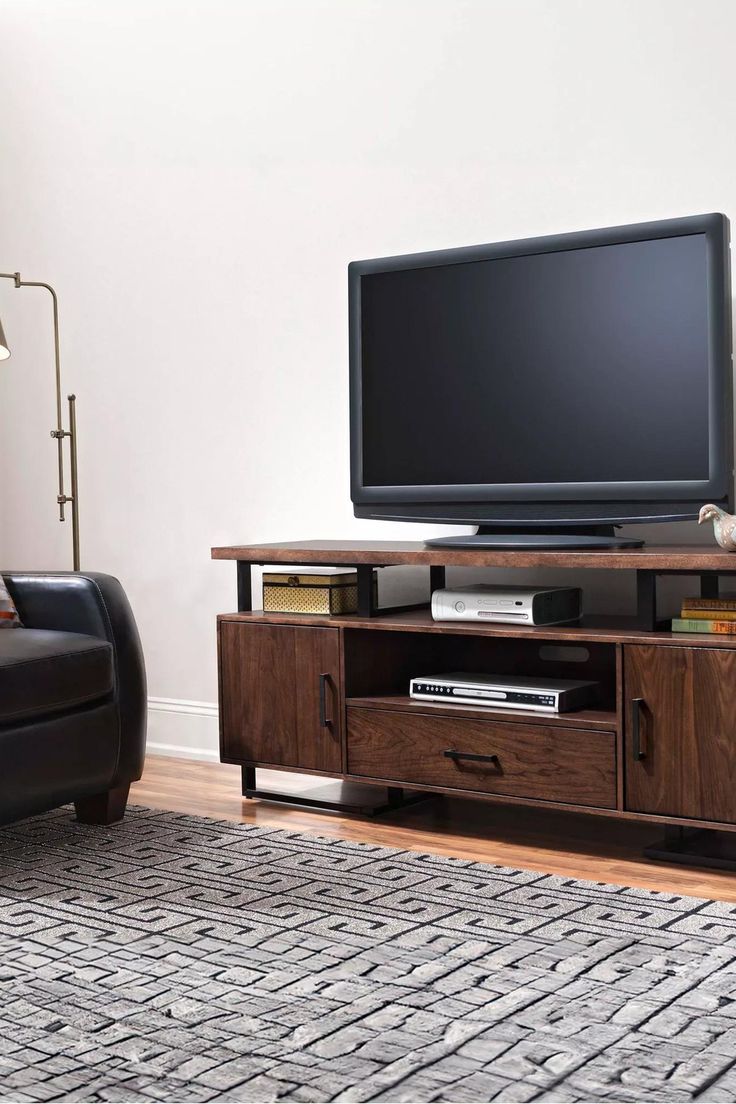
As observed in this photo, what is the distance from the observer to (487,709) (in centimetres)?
299

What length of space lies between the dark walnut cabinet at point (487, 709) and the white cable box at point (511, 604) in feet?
0.13

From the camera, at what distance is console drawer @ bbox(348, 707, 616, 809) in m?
2.82

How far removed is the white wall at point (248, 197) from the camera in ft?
10.8

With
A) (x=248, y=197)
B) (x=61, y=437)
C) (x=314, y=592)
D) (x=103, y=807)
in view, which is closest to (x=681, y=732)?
(x=314, y=592)

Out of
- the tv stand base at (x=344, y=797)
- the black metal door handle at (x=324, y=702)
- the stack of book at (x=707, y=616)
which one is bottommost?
the tv stand base at (x=344, y=797)

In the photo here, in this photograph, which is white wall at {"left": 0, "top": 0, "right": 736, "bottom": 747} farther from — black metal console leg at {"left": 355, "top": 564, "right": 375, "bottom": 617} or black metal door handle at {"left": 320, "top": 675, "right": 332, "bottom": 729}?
black metal door handle at {"left": 320, "top": 675, "right": 332, "bottom": 729}

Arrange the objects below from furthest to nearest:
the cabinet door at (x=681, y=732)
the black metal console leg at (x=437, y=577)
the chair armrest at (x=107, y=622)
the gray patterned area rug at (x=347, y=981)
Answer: the black metal console leg at (x=437, y=577) → the chair armrest at (x=107, y=622) → the cabinet door at (x=681, y=732) → the gray patterned area rug at (x=347, y=981)

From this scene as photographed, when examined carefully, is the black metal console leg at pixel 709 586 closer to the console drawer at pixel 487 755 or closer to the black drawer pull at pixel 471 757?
the console drawer at pixel 487 755

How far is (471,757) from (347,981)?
951mm

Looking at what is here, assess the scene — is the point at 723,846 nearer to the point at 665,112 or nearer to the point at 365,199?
the point at 665,112

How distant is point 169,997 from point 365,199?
2.46 metres

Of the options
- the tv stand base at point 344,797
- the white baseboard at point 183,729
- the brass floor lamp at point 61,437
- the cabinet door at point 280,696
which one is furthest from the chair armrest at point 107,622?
the white baseboard at point 183,729

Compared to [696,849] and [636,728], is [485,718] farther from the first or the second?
[696,849]

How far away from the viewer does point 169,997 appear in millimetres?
2055
